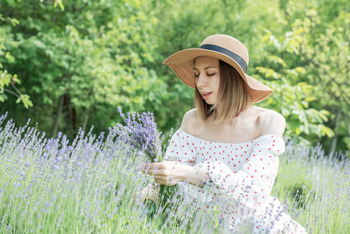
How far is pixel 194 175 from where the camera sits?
1.77 metres

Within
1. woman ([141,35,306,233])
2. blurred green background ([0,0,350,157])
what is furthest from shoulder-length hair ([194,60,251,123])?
blurred green background ([0,0,350,157])

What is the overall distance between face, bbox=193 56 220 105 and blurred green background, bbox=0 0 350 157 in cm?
239

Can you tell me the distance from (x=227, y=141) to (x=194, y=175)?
53 cm

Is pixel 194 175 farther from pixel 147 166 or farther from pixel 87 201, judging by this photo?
pixel 87 201

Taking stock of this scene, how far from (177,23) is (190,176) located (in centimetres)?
863

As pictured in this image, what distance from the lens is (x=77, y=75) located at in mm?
6465

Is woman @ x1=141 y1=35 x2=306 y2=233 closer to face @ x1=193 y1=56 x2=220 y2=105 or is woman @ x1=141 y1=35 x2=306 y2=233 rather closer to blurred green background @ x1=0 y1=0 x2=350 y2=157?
face @ x1=193 y1=56 x2=220 y2=105

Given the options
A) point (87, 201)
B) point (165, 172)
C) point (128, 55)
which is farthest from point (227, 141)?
point (128, 55)

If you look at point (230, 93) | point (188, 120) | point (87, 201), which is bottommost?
point (87, 201)

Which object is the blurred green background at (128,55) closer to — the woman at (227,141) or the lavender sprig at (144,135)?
the woman at (227,141)

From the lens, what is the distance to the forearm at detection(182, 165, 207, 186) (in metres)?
1.74

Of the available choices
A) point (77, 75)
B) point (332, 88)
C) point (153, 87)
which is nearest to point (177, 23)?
point (153, 87)

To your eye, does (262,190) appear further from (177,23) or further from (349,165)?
(177,23)

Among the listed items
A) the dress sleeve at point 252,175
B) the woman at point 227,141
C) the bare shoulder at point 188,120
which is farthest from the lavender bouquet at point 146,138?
the bare shoulder at point 188,120
